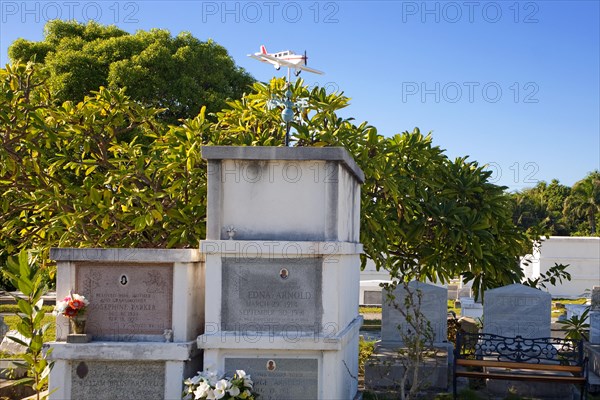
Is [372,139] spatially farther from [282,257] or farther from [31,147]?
[31,147]

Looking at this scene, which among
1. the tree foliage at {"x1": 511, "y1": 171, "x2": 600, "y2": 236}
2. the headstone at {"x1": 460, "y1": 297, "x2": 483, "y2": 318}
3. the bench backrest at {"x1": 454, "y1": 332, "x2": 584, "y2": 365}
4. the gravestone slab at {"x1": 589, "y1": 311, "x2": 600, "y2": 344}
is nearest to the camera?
the bench backrest at {"x1": 454, "y1": 332, "x2": 584, "y2": 365}

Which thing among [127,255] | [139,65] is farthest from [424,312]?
[139,65]

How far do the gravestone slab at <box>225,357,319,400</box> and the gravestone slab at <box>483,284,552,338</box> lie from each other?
15.8 feet

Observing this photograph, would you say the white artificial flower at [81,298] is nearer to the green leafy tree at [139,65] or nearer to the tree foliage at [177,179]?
the tree foliage at [177,179]

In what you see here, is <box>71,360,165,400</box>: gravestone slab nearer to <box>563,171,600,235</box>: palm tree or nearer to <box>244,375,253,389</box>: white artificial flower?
<box>244,375,253,389</box>: white artificial flower

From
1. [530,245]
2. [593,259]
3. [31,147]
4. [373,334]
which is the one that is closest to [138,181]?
[31,147]

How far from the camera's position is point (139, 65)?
17328 mm

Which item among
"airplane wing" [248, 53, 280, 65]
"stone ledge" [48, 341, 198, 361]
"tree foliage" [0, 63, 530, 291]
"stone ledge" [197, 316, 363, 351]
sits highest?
"airplane wing" [248, 53, 280, 65]

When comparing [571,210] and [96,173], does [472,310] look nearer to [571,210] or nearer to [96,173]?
[96,173]

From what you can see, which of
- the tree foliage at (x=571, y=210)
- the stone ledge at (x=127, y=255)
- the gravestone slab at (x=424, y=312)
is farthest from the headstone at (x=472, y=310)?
the tree foliage at (x=571, y=210)

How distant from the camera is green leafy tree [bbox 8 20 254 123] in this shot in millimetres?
17031

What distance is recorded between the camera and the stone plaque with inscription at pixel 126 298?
7.35m

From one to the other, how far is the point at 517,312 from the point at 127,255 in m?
6.36

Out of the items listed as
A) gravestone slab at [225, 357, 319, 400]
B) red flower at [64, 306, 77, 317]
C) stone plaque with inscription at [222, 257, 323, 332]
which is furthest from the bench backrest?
red flower at [64, 306, 77, 317]
